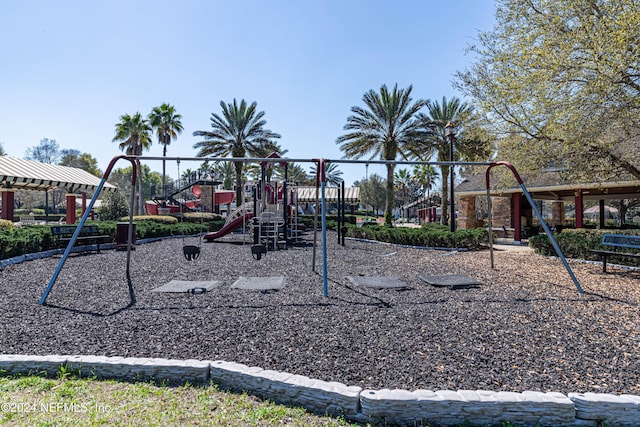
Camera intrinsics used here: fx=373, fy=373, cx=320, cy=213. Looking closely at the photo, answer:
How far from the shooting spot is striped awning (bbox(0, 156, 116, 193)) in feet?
57.1

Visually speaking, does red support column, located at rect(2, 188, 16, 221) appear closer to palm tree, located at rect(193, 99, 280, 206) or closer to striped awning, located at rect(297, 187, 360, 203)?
palm tree, located at rect(193, 99, 280, 206)

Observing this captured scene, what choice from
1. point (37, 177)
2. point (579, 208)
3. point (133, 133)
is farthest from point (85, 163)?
point (579, 208)

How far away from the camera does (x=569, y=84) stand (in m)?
8.83

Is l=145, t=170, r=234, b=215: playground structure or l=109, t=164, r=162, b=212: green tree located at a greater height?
l=109, t=164, r=162, b=212: green tree

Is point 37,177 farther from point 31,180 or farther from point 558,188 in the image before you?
point 558,188

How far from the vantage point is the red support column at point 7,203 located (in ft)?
60.6

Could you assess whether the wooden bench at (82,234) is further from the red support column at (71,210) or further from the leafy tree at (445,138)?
the leafy tree at (445,138)

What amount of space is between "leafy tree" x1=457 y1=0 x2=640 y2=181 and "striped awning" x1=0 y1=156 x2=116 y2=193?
16473mm

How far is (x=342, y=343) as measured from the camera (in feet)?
13.8

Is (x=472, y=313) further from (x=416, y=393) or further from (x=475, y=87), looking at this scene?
(x=475, y=87)

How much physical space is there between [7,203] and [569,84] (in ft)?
79.5

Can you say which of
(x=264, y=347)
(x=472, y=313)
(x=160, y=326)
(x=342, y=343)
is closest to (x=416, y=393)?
(x=342, y=343)

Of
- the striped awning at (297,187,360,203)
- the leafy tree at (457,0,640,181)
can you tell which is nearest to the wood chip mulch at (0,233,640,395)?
the leafy tree at (457,0,640,181)

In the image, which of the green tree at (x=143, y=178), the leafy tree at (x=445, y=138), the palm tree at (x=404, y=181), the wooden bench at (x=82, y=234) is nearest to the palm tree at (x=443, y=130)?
the leafy tree at (x=445, y=138)
